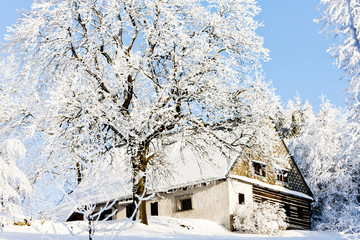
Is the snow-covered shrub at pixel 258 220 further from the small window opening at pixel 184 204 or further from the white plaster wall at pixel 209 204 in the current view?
the small window opening at pixel 184 204

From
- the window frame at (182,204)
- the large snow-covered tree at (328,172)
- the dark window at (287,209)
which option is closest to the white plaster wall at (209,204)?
the window frame at (182,204)

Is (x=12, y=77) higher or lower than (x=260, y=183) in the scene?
higher

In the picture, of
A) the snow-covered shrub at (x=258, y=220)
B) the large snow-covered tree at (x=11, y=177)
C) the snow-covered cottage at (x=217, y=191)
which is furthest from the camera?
the snow-covered cottage at (x=217, y=191)

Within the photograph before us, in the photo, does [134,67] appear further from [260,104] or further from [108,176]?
[108,176]

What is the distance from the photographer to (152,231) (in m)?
18.9

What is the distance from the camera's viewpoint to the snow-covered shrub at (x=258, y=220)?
84.3ft

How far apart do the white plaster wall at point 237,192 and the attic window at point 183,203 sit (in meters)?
3.00

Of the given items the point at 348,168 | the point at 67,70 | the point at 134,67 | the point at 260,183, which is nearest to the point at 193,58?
the point at 134,67

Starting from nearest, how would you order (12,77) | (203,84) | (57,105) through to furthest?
1. (57,105)
2. (203,84)
3. (12,77)

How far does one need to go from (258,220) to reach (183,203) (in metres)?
5.58

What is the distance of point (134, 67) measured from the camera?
18266mm

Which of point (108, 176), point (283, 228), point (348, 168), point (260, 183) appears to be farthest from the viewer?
point (348, 168)

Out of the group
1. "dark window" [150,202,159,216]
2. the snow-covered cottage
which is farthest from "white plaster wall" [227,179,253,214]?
"dark window" [150,202,159,216]

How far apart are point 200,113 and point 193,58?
2.41 metres
